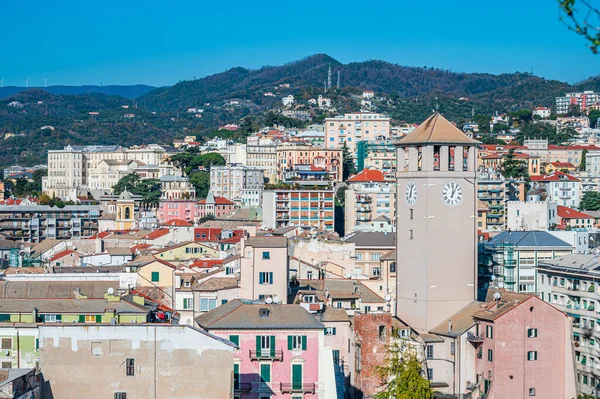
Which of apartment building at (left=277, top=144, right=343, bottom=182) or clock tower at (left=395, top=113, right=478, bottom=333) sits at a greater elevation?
apartment building at (left=277, top=144, right=343, bottom=182)

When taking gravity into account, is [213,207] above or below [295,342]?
above

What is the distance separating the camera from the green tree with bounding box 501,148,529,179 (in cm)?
13150

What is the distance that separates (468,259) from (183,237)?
146 ft

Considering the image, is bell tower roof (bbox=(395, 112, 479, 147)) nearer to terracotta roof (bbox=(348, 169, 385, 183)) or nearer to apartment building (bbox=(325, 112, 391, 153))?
terracotta roof (bbox=(348, 169, 385, 183))

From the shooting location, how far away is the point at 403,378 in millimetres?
36250

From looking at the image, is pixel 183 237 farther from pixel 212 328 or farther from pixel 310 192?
pixel 212 328

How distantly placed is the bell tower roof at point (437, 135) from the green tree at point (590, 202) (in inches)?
3287

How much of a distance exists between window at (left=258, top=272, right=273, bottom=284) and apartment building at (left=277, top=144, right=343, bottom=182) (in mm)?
98232

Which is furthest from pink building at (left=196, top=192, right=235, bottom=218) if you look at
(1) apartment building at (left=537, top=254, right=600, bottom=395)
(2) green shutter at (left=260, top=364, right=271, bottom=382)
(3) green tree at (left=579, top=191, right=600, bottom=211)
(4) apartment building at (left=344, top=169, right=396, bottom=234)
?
(2) green shutter at (left=260, top=364, right=271, bottom=382)

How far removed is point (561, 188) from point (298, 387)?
100m

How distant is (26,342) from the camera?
35281 mm

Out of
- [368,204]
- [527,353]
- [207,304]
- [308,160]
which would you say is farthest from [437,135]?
[308,160]

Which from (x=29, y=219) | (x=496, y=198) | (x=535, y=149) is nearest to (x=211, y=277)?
(x=496, y=198)

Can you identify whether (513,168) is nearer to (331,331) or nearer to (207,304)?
(207,304)
